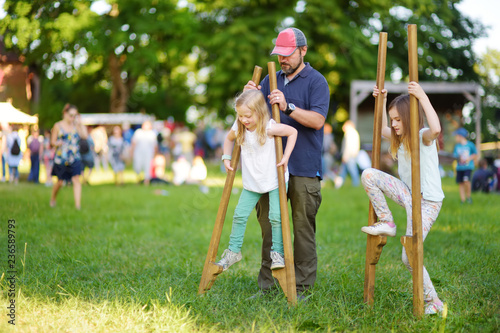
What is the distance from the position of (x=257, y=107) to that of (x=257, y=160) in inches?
17.0

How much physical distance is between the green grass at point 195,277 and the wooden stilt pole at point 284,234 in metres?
0.13

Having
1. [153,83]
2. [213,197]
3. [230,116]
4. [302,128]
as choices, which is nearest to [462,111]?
[230,116]

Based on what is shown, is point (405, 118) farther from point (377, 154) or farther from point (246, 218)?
point (246, 218)

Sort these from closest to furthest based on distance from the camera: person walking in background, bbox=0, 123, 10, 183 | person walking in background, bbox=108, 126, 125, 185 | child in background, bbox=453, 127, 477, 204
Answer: person walking in background, bbox=0, 123, 10, 183
child in background, bbox=453, 127, 477, 204
person walking in background, bbox=108, 126, 125, 185

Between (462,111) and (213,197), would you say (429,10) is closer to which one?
(462,111)

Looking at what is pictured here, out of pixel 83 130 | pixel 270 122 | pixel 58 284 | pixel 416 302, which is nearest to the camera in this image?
pixel 416 302

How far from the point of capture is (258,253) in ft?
22.2

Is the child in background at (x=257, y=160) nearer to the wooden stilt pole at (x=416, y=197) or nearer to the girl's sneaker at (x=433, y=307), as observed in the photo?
the wooden stilt pole at (x=416, y=197)

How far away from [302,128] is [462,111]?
21.9m

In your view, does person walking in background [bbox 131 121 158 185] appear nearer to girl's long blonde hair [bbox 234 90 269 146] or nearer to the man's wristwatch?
girl's long blonde hair [bbox 234 90 269 146]

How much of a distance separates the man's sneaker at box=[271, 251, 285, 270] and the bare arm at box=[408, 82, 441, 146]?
1427 mm

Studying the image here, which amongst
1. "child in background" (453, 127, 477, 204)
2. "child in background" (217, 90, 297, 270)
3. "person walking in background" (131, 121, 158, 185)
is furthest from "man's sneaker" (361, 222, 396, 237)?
"person walking in background" (131, 121, 158, 185)

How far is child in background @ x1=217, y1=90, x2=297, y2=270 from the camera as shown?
4215 mm

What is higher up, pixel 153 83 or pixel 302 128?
pixel 153 83
